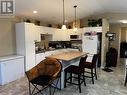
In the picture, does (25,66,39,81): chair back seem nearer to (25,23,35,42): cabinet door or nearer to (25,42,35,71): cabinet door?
(25,42,35,71): cabinet door

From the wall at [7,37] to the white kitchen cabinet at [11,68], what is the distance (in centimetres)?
58

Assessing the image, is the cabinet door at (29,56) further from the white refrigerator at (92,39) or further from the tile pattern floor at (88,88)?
the white refrigerator at (92,39)

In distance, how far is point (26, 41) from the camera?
4934 mm

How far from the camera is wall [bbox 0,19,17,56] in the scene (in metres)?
4.82

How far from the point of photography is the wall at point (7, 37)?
4816 mm

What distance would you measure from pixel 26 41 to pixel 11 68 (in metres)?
1.09

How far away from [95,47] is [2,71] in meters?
4.19

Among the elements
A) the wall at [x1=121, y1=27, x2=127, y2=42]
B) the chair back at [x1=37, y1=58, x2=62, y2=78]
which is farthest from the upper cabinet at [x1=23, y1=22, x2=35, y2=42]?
the wall at [x1=121, y1=27, x2=127, y2=42]

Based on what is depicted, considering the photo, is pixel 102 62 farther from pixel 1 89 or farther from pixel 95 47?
pixel 1 89

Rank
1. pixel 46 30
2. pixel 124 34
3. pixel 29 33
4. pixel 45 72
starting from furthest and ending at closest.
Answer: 1. pixel 124 34
2. pixel 46 30
3. pixel 29 33
4. pixel 45 72

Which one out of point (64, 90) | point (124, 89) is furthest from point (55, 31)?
point (124, 89)

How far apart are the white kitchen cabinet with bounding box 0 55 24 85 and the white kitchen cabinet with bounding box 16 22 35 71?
0.28 metres

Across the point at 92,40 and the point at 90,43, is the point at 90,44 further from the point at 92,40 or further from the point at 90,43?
the point at 92,40

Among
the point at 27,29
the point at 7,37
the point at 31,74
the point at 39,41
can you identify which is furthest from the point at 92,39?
the point at 31,74
